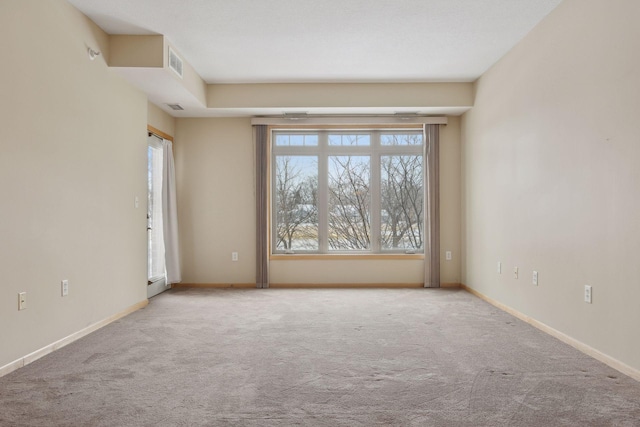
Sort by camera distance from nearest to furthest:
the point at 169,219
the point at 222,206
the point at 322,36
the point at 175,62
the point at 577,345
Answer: the point at 577,345 < the point at 322,36 < the point at 175,62 < the point at 169,219 < the point at 222,206

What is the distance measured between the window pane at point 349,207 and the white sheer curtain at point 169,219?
2092 millimetres

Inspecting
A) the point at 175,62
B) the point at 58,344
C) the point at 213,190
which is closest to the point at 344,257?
the point at 213,190

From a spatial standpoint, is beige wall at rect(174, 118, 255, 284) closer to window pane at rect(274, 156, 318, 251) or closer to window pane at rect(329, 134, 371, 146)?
window pane at rect(274, 156, 318, 251)

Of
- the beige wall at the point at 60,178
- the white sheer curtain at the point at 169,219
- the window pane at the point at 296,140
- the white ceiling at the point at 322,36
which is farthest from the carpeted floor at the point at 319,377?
the window pane at the point at 296,140

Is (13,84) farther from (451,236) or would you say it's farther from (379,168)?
(451,236)

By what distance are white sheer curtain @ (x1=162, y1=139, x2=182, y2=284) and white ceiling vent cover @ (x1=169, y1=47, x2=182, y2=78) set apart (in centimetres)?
148

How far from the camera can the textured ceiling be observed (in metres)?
3.50

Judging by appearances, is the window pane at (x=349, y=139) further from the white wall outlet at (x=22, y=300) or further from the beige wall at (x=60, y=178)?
the white wall outlet at (x=22, y=300)

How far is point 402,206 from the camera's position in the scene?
622cm

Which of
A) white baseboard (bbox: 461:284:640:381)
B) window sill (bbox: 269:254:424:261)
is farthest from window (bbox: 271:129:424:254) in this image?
white baseboard (bbox: 461:284:640:381)

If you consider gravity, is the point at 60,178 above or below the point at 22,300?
above

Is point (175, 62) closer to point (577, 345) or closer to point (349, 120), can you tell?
point (349, 120)

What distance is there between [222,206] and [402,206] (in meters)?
2.52

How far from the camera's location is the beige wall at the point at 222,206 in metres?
6.07
